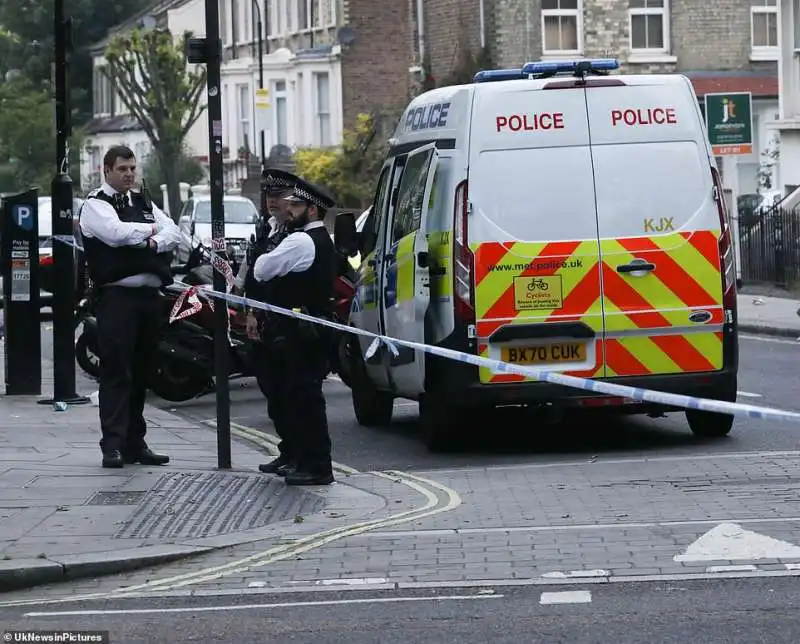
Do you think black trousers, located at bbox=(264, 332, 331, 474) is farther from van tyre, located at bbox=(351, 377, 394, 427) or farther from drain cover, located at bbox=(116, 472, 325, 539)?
van tyre, located at bbox=(351, 377, 394, 427)

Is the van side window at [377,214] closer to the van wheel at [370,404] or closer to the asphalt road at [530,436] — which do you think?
the van wheel at [370,404]

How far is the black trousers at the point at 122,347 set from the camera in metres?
11.0

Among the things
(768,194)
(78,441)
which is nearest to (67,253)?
(78,441)

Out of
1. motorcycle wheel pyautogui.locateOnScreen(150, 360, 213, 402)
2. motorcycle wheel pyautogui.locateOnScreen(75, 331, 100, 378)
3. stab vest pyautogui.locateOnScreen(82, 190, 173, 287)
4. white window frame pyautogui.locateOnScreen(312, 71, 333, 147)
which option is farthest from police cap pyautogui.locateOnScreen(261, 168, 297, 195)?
white window frame pyautogui.locateOnScreen(312, 71, 333, 147)

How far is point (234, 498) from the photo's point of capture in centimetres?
1001

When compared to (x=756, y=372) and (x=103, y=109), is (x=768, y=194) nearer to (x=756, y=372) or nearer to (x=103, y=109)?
(x=756, y=372)

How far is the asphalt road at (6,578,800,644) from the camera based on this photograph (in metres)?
6.50

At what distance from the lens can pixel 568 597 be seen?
7188mm

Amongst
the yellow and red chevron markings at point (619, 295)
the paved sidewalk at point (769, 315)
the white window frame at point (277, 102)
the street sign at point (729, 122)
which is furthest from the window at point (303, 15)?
the yellow and red chevron markings at point (619, 295)

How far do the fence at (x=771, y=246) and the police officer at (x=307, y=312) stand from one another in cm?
1908

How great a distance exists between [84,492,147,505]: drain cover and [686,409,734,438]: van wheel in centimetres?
412

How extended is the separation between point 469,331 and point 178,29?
65924 mm

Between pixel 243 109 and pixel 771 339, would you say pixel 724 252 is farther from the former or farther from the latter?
pixel 243 109

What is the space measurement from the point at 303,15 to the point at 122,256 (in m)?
48.3
